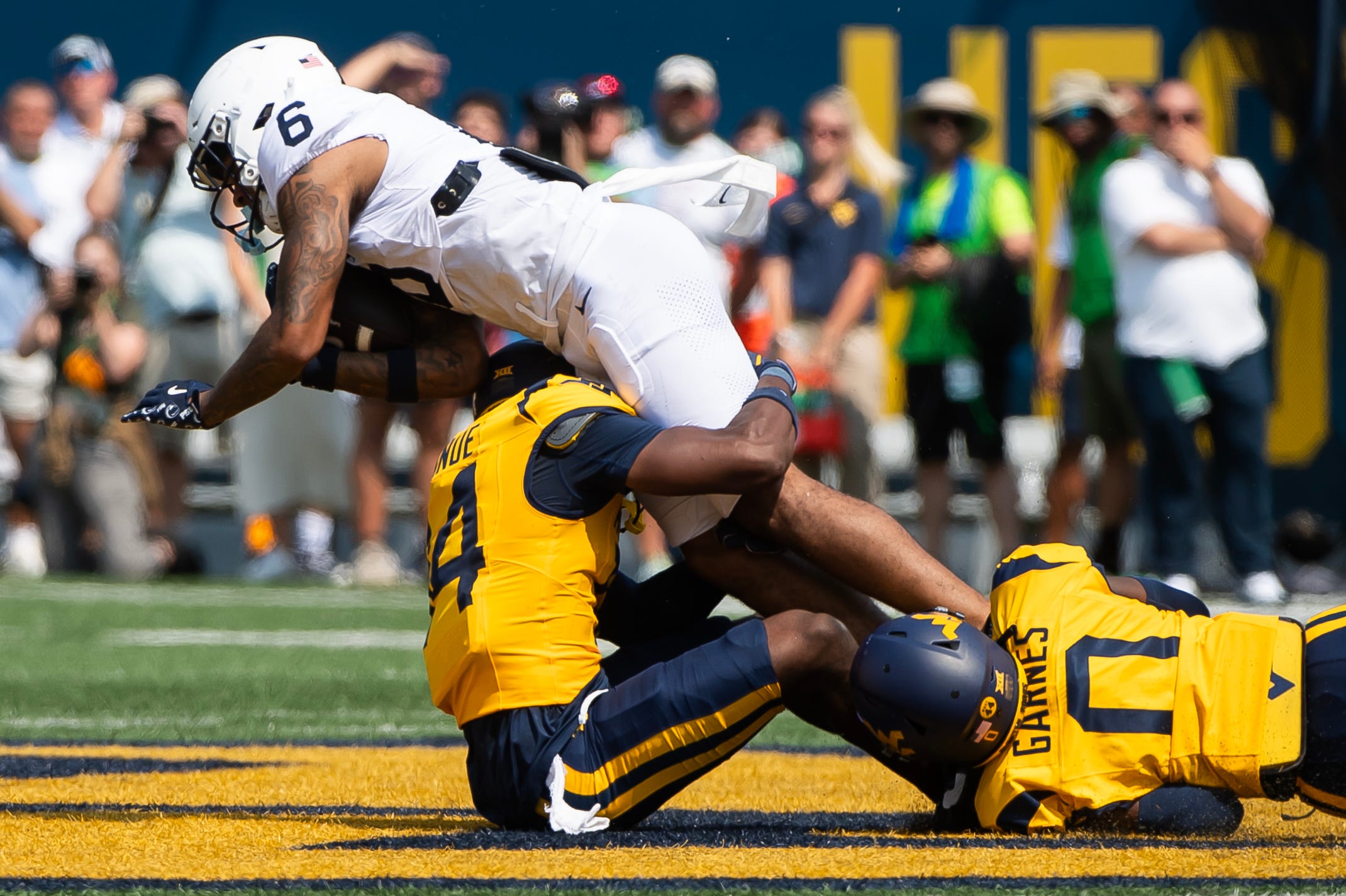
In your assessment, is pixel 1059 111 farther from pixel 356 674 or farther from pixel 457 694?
pixel 457 694

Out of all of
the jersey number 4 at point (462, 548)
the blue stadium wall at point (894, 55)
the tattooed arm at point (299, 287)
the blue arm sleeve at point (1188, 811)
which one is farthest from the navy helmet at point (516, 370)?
the blue stadium wall at point (894, 55)

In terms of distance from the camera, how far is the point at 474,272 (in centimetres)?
414

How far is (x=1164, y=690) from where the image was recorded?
325cm

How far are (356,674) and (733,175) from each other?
8.42ft

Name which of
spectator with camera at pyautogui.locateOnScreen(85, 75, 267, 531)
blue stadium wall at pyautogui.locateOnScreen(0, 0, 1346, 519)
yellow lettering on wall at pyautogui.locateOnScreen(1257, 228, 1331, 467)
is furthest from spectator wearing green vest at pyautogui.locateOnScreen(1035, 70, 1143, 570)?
spectator with camera at pyautogui.locateOnScreen(85, 75, 267, 531)

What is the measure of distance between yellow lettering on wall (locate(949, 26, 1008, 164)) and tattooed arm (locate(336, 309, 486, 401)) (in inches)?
269

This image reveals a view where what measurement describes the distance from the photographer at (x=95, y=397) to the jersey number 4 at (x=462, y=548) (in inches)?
247

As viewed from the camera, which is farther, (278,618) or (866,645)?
(278,618)

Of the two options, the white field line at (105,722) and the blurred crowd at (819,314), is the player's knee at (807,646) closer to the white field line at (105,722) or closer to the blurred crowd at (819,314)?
the white field line at (105,722)

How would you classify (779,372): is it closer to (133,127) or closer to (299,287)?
(299,287)

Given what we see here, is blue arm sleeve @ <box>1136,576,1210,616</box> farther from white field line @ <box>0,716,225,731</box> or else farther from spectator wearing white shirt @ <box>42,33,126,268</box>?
spectator wearing white shirt @ <box>42,33,126,268</box>

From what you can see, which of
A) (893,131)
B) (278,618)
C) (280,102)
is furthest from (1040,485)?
(280,102)

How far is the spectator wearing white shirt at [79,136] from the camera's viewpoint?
32.8ft

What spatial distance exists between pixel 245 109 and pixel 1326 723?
2.52m
